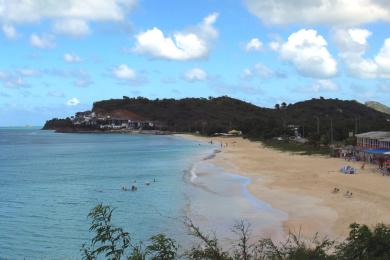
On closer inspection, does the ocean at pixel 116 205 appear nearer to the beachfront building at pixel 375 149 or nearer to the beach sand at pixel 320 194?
the beach sand at pixel 320 194

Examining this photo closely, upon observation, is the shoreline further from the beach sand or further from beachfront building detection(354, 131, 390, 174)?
beachfront building detection(354, 131, 390, 174)

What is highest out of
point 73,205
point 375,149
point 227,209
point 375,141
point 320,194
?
point 375,141

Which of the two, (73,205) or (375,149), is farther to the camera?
(375,149)

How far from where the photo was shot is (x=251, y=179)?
5144cm

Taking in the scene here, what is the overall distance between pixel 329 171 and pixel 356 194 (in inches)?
635

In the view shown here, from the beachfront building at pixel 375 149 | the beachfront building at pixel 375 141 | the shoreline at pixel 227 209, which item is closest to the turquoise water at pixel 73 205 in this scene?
the shoreline at pixel 227 209

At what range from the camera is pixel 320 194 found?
38.7 m

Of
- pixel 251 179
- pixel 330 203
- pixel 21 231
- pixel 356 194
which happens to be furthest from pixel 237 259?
pixel 251 179

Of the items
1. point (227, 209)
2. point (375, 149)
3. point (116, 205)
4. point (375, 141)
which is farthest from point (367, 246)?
point (375, 141)

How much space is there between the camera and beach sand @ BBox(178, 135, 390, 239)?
28.0m

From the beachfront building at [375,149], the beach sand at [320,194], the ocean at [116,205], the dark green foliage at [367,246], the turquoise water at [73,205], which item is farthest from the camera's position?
the beachfront building at [375,149]

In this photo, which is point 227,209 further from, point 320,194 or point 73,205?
point 73,205

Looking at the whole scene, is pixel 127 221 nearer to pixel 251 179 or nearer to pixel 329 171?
pixel 251 179

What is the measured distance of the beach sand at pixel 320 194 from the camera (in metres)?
28.0
